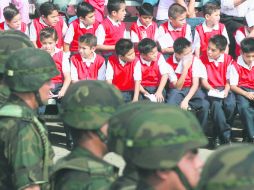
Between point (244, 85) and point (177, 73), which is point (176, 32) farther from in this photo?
point (244, 85)

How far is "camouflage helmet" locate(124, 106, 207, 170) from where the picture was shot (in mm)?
3059

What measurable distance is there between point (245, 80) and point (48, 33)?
2423mm

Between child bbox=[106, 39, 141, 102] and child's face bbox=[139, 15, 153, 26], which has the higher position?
child's face bbox=[139, 15, 153, 26]

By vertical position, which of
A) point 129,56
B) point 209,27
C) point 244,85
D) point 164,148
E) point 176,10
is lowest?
point 244,85

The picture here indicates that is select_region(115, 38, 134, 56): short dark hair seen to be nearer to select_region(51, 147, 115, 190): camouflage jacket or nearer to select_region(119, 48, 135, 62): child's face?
select_region(119, 48, 135, 62): child's face

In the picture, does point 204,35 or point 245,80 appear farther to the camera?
point 204,35

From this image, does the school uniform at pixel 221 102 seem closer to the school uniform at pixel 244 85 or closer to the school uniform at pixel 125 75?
the school uniform at pixel 244 85

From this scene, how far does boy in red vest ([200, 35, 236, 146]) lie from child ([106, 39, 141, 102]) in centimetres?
83

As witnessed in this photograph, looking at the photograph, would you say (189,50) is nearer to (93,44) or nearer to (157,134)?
(93,44)

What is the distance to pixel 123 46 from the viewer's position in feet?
32.0

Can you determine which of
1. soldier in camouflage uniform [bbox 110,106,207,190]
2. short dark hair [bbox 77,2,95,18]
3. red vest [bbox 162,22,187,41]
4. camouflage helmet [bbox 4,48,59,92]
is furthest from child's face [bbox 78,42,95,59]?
soldier in camouflage uniform [bbox 110,106,207,190]

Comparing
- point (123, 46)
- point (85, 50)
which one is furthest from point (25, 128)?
point (85, 50)

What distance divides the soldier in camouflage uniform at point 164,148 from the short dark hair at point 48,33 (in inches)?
271

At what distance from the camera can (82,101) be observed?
13.2 ft
